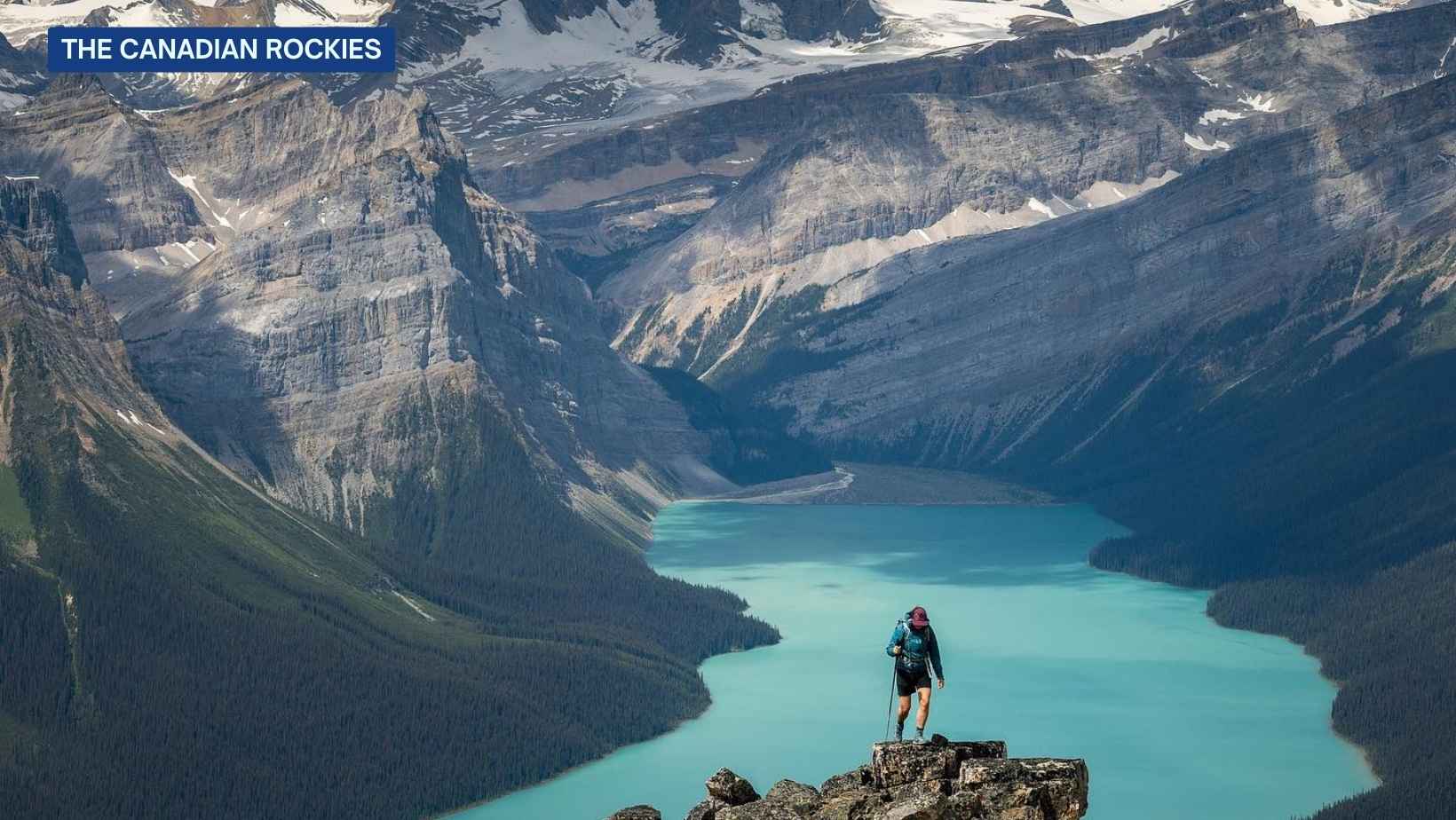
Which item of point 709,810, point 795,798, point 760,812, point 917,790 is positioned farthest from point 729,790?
point 917,790

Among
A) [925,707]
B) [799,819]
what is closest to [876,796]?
[799,819]

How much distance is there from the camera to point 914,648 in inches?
2687

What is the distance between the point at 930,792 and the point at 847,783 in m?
3.27

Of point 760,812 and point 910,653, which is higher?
point 910,653

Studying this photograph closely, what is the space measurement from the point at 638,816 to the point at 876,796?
491 centimetres

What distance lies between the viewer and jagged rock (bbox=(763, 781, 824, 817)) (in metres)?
58.6

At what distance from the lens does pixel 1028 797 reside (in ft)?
189

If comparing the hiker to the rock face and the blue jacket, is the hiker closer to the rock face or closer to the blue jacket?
the blue jacket

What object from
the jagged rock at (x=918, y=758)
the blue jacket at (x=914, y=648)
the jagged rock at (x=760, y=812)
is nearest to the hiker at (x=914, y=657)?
the blue jacket at (x=914, y=648)

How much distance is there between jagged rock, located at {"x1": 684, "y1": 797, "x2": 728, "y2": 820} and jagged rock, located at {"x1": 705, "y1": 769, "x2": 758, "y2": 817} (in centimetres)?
14

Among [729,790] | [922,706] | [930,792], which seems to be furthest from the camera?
[922,706]

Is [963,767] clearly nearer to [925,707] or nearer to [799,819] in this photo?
[799,819]

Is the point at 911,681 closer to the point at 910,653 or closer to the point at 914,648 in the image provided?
the point at 910,653

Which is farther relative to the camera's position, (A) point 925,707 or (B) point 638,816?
(A) point 925,707
